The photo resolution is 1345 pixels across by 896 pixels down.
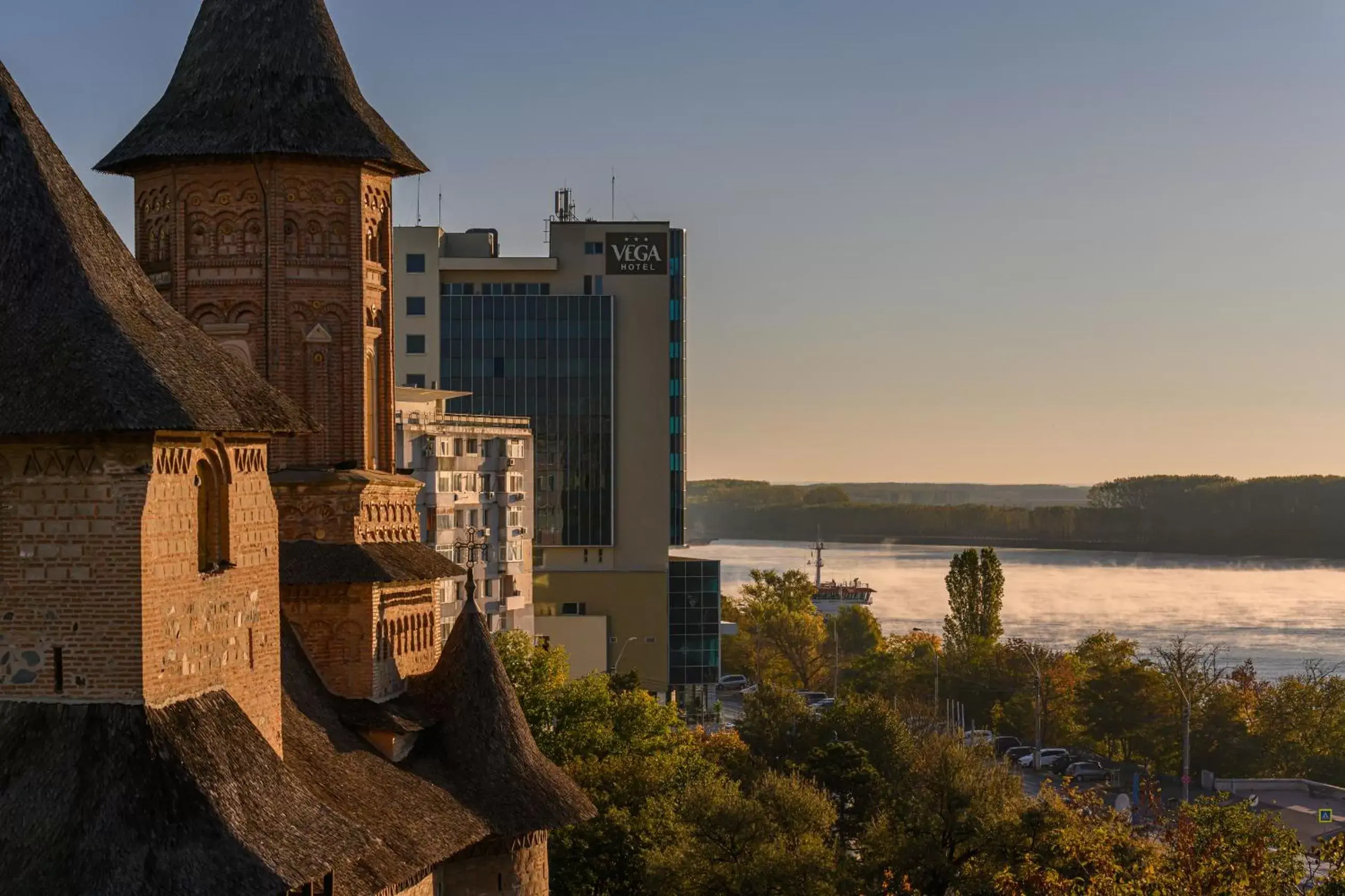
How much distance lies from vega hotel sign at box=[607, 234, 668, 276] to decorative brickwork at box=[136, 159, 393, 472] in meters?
78.2

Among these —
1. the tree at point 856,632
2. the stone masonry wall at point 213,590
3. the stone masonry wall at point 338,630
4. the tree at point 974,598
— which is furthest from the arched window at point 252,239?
the tree at point 856,632

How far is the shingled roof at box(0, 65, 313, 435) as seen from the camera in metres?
21.3

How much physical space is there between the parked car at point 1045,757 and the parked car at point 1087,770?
1330 millimetres

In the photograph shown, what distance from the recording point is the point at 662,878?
141ft

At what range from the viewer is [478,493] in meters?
88.8

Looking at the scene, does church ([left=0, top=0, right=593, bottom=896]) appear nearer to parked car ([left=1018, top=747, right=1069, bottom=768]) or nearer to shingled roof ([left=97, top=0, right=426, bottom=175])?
shingled roof ([left=97, top=0, right=426, bottom=175])

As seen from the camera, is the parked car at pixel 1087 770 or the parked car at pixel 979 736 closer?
the parked car at pixel 1087 770

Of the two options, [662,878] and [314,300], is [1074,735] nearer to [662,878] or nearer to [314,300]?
[662,878]

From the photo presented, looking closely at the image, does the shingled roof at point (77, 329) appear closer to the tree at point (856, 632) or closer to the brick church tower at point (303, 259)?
the brick church tower at point (303, 259)

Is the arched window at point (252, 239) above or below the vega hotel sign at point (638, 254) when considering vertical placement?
below

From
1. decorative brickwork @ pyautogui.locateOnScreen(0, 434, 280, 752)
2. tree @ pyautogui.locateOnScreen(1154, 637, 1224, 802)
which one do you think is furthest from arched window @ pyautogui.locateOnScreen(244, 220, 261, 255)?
tree @ pyautogui.locateOnScreen(1154, 637, 1224, 802)

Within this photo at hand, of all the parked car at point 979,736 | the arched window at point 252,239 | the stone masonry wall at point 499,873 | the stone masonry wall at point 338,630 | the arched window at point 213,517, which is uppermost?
the arched window at point 252,239

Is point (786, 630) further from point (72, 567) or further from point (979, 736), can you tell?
point (72, 567)

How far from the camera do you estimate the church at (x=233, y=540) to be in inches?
841
